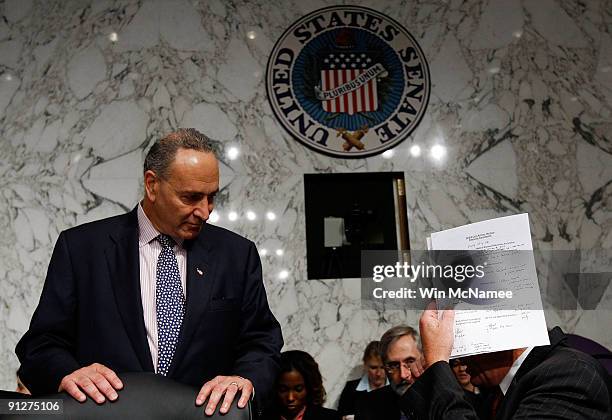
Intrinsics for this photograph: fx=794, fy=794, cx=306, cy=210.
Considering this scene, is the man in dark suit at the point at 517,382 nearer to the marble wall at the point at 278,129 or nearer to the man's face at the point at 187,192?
the man's face at the point at 187,192

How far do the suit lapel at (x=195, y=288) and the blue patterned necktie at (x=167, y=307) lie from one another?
0.11 feet

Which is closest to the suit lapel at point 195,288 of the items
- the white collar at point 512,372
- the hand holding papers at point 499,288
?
the hand holding papers at point 499,288

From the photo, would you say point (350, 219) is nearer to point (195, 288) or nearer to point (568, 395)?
point (195, 288)

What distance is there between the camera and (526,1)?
18.3 feet

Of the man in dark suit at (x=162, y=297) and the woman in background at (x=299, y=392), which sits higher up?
the man in dark suit at (x=162, y=297)

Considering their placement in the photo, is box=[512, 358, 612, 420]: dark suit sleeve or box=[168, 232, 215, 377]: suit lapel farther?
box=[168, 232, 215, 377]: suit lapel

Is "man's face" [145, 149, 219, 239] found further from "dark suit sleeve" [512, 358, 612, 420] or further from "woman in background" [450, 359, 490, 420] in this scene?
"dark suit sleeve" [512, 358, 612, 420]

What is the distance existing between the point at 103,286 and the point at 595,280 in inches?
150

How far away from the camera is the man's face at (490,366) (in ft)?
6.41

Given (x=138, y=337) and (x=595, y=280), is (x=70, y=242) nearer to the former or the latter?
(x=138, y=337)

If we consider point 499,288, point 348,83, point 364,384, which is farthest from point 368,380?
point 499,288

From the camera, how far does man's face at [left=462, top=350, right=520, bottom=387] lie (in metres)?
1.95

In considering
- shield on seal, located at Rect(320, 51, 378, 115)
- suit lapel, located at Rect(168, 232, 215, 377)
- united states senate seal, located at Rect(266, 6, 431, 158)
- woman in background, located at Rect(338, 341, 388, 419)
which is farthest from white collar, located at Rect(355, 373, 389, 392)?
suit lapel, located at Rect(168, 232, 215, 377)

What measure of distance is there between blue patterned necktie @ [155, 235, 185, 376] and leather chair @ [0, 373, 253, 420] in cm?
67
